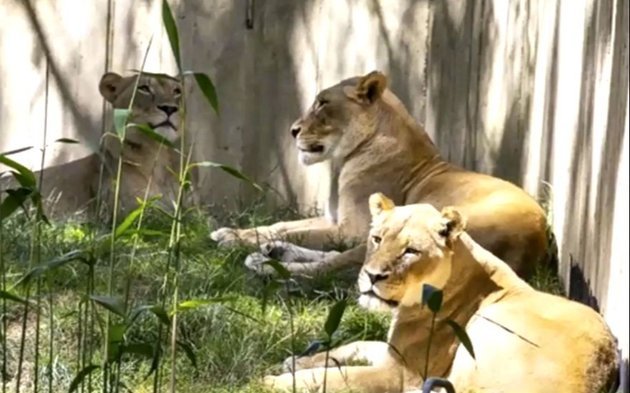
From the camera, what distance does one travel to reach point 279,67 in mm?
8219

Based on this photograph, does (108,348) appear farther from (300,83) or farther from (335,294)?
(300,83)

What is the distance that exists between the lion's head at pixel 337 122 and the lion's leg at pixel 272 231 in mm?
304

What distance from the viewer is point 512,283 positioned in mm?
5258

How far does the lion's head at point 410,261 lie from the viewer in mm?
5180

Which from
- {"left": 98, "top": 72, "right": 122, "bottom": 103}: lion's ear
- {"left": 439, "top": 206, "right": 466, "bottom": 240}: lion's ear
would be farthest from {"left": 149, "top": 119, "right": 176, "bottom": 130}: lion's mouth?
{"left": 439, "top": 206, "right": 466, "bottom": 240}: lion's ear

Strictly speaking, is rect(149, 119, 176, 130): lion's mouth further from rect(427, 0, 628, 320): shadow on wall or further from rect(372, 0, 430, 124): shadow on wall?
rect(427, 0, 628, 320): shadow on wall

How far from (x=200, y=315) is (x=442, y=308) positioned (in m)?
0.95

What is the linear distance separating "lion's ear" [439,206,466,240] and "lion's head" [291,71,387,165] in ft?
7.60

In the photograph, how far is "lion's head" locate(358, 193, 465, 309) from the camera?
17.0 ft

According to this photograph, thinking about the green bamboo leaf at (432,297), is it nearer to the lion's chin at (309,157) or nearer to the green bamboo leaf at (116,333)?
the green bamboo leaf at (116,333)

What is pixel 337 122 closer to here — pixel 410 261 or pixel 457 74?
pixel 457 74

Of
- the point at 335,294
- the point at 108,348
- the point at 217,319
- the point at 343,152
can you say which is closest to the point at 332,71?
the point at 343,152

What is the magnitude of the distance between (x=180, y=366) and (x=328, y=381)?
1.73 feet

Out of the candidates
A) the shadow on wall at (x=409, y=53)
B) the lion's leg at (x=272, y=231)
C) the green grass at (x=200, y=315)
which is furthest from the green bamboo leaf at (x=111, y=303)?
the shadow on wall at (x=409, y=53)
